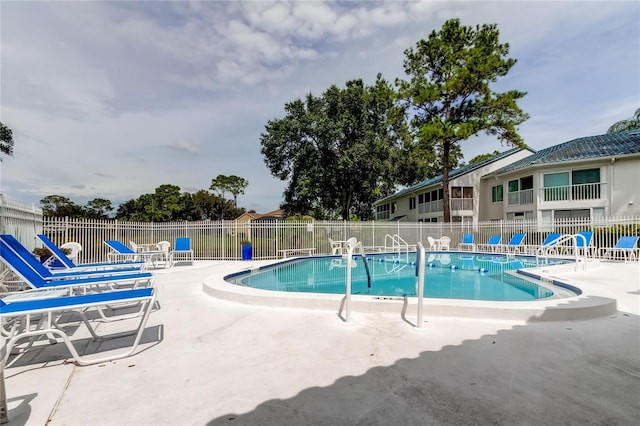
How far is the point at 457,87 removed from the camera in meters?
21.5

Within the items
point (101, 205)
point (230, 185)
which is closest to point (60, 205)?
point (101, 205)

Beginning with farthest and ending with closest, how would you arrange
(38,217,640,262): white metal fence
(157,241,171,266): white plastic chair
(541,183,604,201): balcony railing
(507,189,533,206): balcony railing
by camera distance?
(507,189,533,206): balcony railing
(541,183,604,201): balcony railing
(38,217,640,262): white metal fence
(157,241,171,266): white plastic chair

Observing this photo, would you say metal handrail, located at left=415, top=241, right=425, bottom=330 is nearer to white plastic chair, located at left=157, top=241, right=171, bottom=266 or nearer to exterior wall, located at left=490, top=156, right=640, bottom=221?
white plastic chair, located at left=157, top=241, right=171, bottom=266

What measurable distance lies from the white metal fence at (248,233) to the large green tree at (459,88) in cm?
714

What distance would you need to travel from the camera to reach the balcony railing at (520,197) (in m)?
20.9

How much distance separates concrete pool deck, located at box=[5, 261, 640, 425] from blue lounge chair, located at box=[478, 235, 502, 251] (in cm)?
1282

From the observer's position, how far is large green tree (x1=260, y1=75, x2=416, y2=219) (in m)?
26.4

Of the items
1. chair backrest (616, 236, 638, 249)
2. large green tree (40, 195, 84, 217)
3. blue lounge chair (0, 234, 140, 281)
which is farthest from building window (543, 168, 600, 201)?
large green tree (40, 195, 84, 217)

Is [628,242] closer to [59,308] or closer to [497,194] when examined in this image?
[497,194]

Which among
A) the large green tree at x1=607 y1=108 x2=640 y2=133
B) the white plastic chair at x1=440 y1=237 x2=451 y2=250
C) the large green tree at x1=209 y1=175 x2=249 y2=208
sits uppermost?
the large green tree at x1=607 y1=108 x2=640 y2=133

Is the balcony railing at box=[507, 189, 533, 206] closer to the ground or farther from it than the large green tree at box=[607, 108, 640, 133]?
closer to the ground

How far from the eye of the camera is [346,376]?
2.71 meters

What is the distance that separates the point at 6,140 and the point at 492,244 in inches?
1114

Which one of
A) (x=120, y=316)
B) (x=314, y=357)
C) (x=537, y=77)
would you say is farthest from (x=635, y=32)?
(x=120, y=316)
